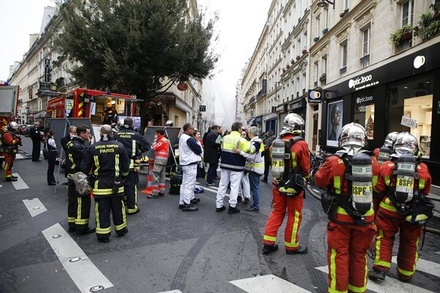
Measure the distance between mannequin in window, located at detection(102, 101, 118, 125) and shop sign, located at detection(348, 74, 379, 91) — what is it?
10.3 metres

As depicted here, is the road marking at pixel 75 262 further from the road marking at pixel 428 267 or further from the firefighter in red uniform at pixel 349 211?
the road marking at pixel 428 267

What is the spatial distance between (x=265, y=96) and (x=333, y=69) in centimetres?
2343

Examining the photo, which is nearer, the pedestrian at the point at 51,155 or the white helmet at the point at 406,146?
the white helmet at the point at 406,146

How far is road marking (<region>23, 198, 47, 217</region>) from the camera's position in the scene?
19.6ft

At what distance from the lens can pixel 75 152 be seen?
512 cm

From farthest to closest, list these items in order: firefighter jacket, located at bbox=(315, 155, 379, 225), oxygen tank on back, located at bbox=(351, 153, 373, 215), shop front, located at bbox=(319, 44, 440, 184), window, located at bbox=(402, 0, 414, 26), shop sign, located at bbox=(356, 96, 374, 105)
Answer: shop sign, located at bbox=(356, 96, 374, 105) → window, located at bbox=(402, 0, 414, 26) → shop front, located at bbox=(319, 44, 440, 184) → firefighter jacket, located at bbox=(315, 155, 379, 225) → oxygen tank on back, located at bbox=(351, 153, 373, 215)

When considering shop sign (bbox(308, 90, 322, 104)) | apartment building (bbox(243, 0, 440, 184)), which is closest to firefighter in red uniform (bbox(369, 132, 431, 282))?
apartment building (bbox(243, 0, 440, 184))

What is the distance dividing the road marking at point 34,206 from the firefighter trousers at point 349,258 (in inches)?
215

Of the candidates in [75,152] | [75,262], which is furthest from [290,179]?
[75,152]

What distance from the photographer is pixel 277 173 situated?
4.09 meters

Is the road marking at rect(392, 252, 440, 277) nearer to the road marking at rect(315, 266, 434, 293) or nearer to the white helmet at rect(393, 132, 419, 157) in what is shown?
the road marking at rect(315, 266, 434, 293)

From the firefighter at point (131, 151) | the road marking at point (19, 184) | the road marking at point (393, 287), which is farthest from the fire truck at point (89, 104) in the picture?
the road marking at point (393, 287)

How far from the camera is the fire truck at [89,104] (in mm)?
9922

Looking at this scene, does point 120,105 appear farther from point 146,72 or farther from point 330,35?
point 330,35
